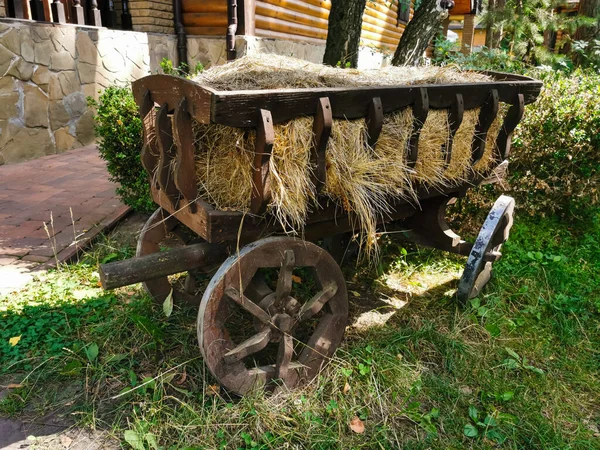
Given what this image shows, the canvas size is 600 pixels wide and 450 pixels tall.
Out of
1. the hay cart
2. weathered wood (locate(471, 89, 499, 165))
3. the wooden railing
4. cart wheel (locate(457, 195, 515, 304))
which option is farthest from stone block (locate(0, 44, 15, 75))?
cart wheel (locate(457, 195, 515, 304))

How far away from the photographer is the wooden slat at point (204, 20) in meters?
7.33

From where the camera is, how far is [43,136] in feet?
19.1

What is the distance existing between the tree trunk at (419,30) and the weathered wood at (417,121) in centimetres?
332

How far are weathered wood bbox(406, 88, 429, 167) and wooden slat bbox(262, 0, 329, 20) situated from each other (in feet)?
19.9

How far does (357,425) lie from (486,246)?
1353 mm

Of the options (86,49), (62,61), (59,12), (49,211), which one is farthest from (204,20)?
(49,211)

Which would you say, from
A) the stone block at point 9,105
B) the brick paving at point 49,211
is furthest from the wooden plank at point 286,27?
the stone block at point 9,105

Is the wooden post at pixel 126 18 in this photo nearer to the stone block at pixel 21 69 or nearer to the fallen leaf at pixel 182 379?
the stone block at pixel 21 69

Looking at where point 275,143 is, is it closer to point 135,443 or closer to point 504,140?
point 135,443

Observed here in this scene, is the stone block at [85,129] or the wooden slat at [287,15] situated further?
the wooden slat at [287,15]

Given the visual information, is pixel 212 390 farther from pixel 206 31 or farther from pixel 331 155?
pixel 206 31

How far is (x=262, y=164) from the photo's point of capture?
186 centimetres

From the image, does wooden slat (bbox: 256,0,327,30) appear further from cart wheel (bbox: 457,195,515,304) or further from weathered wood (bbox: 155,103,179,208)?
weathered wood (bbox: 155,103,179,208)

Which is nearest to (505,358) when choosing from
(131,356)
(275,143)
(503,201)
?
(503,201)
